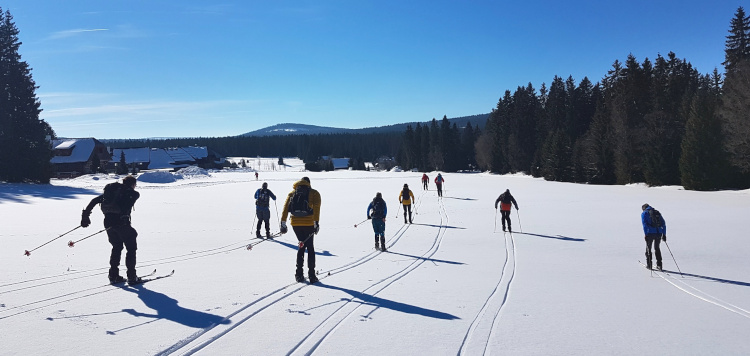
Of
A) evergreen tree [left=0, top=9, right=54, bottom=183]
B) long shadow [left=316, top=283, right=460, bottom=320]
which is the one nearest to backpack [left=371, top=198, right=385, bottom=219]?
long shadow [left=316, top=283, right=460, bottom=320]

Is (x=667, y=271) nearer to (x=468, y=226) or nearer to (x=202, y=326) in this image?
(x=468, y=226)

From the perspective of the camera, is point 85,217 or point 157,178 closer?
point 85,217

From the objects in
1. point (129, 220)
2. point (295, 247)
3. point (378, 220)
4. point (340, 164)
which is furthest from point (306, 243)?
Result: point (340, 164)

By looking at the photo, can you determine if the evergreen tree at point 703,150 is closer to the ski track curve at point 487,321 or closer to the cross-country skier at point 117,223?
the ski track curve at point 487,321

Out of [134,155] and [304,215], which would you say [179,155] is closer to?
[134,155]

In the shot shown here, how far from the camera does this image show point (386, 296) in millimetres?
7133

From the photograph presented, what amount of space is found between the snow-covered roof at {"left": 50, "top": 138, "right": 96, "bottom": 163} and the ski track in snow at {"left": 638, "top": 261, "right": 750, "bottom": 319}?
83368 mm

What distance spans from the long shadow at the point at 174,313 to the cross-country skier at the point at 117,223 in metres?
1.07

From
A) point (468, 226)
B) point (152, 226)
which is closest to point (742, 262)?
point (468, 226)

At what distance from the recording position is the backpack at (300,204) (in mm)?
8219

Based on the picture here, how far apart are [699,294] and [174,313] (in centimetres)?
874

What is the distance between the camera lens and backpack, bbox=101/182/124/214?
25.6 ft

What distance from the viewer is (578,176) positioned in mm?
54375

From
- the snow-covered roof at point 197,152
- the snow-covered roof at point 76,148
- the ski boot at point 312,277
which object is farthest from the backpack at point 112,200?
the snow-covered roof at point 197,152
